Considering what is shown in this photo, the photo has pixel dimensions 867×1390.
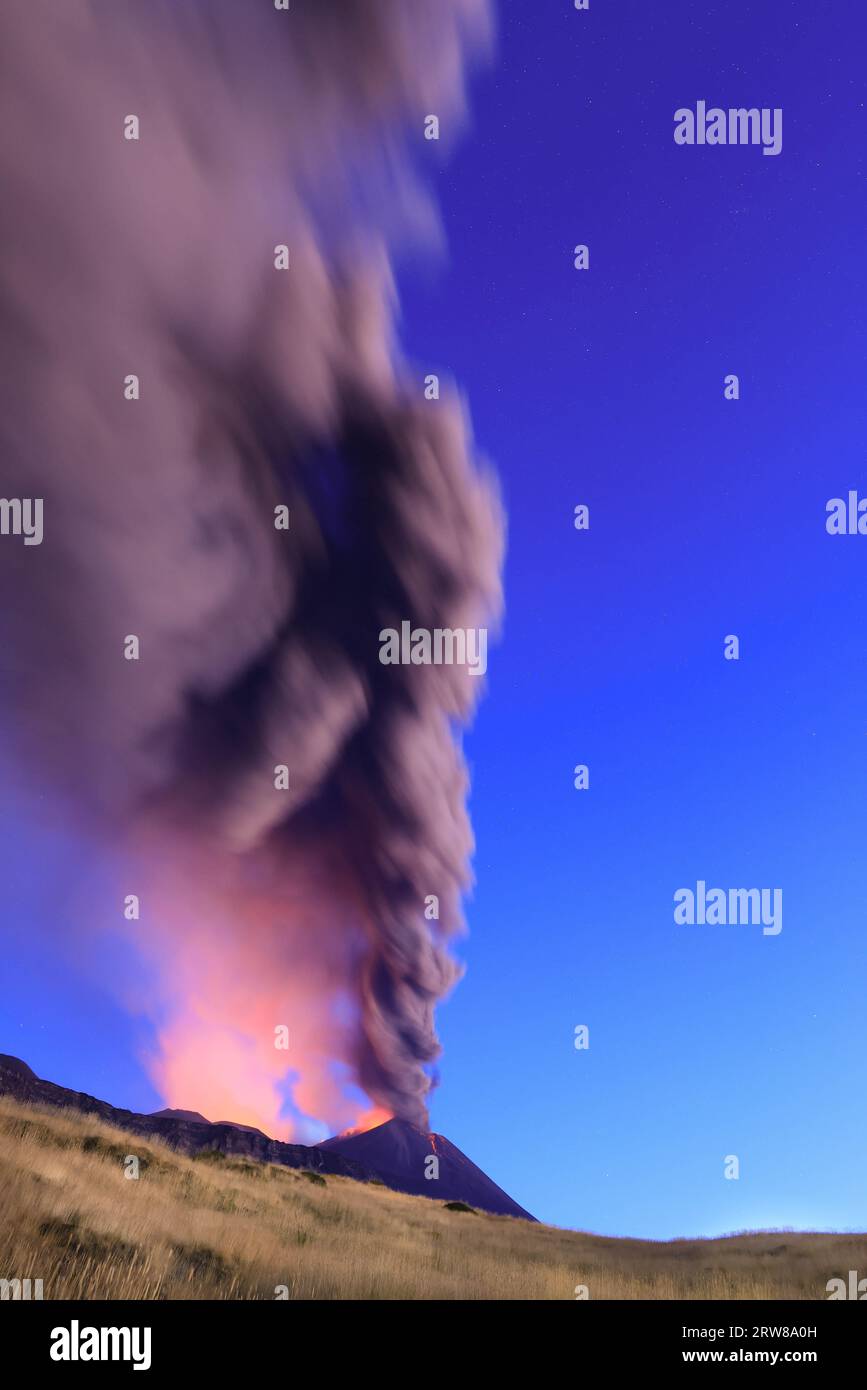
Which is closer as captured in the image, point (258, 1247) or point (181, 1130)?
point (258, 1247)

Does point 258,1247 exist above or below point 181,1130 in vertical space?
above

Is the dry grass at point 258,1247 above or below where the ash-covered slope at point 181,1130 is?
above

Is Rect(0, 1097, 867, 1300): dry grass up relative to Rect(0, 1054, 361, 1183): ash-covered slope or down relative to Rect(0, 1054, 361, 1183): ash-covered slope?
up

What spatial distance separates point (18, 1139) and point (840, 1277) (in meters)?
16.5

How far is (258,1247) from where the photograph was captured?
1446cm

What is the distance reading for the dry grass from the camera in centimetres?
1134

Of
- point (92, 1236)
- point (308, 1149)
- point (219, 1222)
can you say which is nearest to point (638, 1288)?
point (219, 1222)

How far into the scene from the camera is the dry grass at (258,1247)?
11344 mm

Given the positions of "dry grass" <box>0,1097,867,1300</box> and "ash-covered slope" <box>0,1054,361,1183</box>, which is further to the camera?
"ash-covered slope" <box>0,1054,361,1183</box>

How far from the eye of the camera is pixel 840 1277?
16219 millimetres

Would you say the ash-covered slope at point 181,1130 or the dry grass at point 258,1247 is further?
the ash-covered slope at point 181,1130
